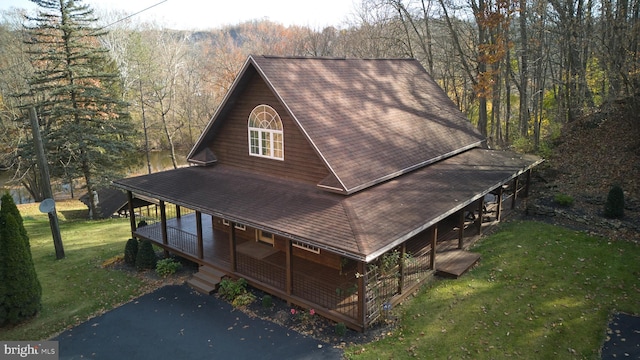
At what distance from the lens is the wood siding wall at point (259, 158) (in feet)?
42.9

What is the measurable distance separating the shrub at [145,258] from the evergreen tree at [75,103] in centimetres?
1247

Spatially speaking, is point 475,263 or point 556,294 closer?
point 556,294

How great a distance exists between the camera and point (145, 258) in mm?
14961

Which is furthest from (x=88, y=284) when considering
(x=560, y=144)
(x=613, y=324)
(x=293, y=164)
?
(x=560, y=144)

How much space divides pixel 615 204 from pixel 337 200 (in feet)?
38.1

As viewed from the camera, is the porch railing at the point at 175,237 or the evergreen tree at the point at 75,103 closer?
the porch railing at the point at 175,237

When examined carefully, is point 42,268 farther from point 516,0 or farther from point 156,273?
point 516,0

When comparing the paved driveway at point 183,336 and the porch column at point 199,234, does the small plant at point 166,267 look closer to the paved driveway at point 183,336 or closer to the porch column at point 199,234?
the porch column at point 199,234

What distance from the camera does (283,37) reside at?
59.3 meters

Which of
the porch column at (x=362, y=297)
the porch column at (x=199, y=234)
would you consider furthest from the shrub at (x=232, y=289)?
the porch column at (x=362, y=297)

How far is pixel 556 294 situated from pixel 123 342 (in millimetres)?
11802

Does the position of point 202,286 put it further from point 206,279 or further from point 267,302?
point 267,302

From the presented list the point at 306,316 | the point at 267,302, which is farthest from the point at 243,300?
the point at 306,316

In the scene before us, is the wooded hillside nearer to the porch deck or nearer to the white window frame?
the porch deck
